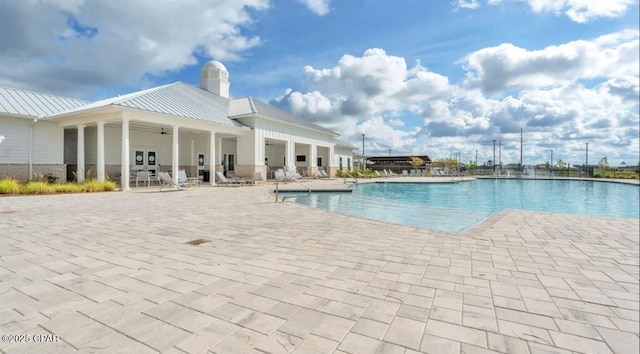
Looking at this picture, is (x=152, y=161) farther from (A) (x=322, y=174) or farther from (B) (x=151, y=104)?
(A) (x=322, y=174)

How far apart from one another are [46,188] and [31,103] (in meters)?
6.77

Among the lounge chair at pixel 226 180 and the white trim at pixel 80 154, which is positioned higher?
the white trim at pixel 80 154

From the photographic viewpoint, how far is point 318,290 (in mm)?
2803

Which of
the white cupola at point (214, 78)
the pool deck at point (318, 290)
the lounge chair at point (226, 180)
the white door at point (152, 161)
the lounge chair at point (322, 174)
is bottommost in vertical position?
the pool deck at point (318, 290)

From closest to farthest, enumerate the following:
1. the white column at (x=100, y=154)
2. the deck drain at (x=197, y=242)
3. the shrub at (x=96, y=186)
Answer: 1. the deck drain at (x=197, y=242)
2. the shrub at (x=96, y=186)
3. the white column at (x=100, y=154)

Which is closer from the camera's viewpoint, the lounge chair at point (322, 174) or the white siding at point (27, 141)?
the white siding at point (27, 141)

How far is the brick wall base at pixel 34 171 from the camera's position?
45.2 ft

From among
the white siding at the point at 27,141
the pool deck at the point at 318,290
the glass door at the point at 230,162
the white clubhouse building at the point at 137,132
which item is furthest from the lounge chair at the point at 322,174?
the pool deck at the point at 318,290

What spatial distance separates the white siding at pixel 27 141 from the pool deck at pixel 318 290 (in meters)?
12.4

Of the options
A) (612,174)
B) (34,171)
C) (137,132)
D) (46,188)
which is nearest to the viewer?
(46,188)

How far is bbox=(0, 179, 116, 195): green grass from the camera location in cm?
1119

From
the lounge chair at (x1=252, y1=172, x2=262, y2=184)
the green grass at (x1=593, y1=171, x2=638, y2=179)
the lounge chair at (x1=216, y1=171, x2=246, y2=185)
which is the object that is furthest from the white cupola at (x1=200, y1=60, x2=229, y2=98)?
the green grass at (x1=593, y1=171, x2=638, y2=179)

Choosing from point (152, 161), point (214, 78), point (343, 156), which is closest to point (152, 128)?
point (152, 161)

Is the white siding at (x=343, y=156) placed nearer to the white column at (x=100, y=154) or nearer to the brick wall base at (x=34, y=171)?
the white column at (x=100, y=154)
